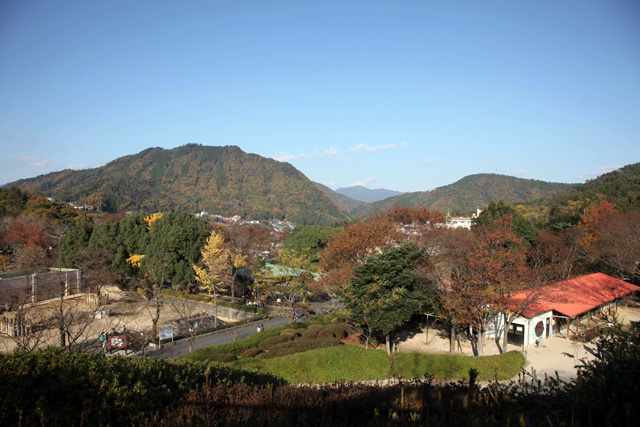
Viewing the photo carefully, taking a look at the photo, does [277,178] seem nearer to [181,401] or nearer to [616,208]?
[616,208]

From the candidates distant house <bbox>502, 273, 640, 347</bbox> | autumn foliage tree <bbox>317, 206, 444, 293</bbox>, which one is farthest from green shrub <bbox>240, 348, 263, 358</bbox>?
distant house <bbox>502, 273, 640, 347</bbox>

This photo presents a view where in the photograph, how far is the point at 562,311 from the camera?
52.5 ft

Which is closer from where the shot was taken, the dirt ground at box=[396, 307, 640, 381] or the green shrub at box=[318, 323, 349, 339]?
the dirt ground at box=[396, 307, 640, 381]

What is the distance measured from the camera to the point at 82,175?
481 ft

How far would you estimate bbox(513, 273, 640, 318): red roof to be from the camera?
1551 centimetres

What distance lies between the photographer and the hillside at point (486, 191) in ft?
373

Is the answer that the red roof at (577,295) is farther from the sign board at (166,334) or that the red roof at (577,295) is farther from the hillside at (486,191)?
the hillside at (486,191)

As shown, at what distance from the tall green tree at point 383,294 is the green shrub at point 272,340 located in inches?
112

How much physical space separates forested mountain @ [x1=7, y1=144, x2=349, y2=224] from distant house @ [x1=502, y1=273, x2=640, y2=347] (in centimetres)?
10085

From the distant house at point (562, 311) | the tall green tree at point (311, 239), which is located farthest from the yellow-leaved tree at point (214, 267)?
the distant house at point (562, 311)

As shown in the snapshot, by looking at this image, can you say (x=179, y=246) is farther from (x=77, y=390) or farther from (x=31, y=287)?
(x=77, y=390)

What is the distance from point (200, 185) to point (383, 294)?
150m

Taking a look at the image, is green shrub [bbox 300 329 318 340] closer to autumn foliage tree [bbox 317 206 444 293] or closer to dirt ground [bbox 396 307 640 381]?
dirt ground [bbox 396 307 640 381]

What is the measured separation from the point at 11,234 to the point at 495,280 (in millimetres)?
39923
